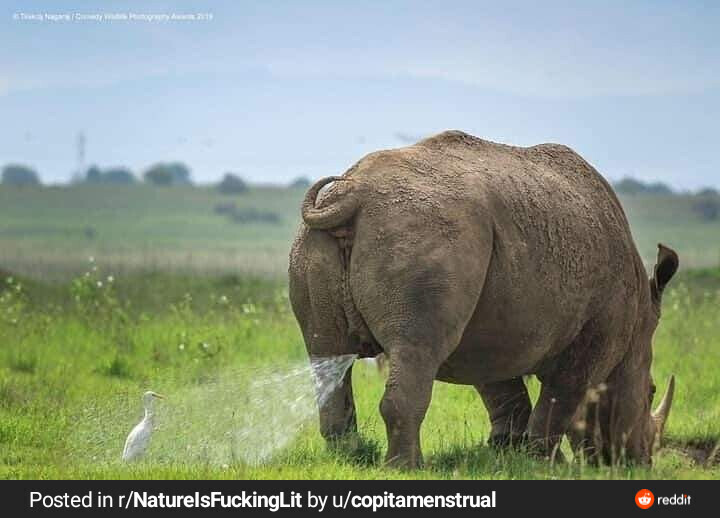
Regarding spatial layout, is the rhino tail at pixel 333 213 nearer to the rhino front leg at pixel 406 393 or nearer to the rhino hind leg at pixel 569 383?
the rhino front leg at pixel 406 393

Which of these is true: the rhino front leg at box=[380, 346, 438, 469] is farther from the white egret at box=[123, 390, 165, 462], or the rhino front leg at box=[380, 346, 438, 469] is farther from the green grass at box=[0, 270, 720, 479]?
the white egret at box=[123, 390, 165, 462]

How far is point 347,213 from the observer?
834cm

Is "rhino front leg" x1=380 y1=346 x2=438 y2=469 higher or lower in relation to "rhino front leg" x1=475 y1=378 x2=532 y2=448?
higher

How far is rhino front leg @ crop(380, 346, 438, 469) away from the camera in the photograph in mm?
8086

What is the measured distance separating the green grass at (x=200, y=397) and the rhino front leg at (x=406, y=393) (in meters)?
0.24

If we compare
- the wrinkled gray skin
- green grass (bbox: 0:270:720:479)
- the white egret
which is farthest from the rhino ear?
the white egret

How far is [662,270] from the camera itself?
10289 mm

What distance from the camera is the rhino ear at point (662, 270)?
10188 millimetres

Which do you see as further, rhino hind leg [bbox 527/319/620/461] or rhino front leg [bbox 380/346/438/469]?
rhino hind leg [bbox 527/319/620/461]
